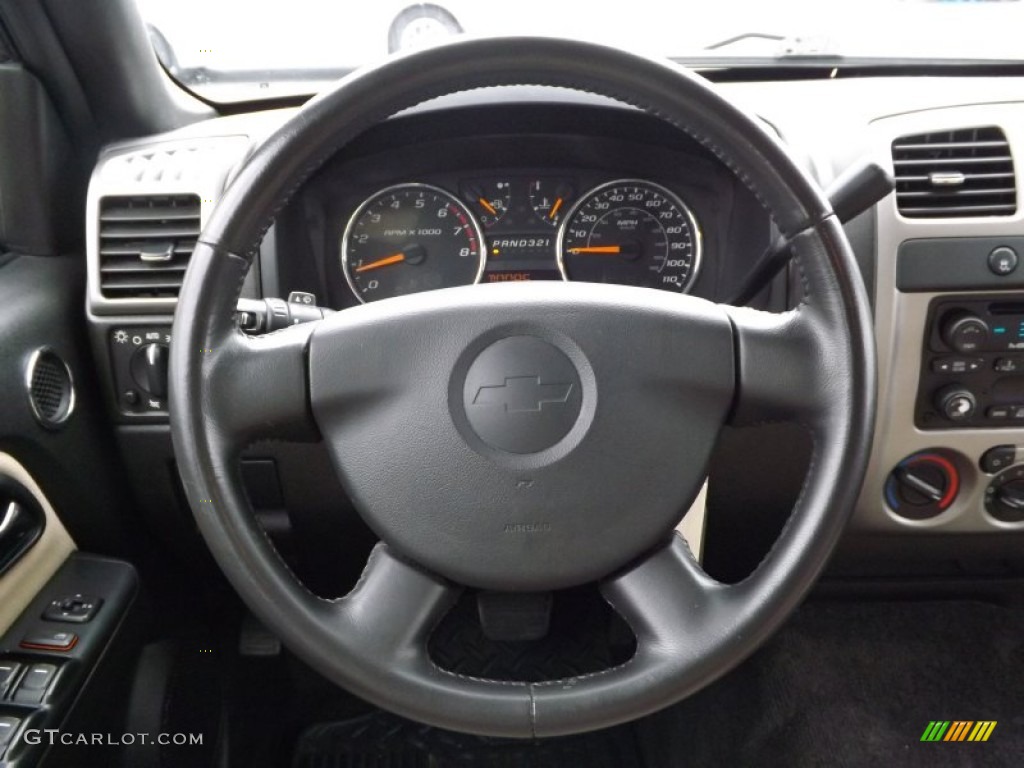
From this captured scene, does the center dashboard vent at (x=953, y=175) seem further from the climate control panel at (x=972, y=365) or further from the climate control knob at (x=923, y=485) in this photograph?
the climate control knob at (x=923, y=485)

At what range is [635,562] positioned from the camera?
897 mm

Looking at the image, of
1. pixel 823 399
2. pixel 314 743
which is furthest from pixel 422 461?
pixel 314 743

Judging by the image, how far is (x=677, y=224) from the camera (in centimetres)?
135

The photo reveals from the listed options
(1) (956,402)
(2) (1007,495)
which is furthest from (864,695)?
(1) (956,402)

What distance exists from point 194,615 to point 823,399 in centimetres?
116

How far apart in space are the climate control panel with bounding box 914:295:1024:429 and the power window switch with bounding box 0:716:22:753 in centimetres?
118

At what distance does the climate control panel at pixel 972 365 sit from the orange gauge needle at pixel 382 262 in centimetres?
72

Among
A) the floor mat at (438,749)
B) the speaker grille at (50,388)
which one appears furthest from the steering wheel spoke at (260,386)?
the floor mat at (438,749)

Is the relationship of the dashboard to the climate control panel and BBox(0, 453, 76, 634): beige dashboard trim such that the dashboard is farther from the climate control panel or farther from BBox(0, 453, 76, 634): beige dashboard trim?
BBox(0, 453, 76, 634): beige dashboard trim

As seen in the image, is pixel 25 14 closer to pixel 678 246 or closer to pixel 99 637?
pixel 99 637

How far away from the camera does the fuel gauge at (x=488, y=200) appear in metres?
1.36

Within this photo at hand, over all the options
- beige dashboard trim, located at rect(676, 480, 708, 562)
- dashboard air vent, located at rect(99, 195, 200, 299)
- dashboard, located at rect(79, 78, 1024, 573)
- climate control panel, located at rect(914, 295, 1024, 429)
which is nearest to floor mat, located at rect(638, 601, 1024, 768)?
dashboard, located at rect(79, 78, 1024, 573)

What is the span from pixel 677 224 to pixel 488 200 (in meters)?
0.27

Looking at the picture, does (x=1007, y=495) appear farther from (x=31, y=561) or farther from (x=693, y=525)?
(x=31, y=561)
